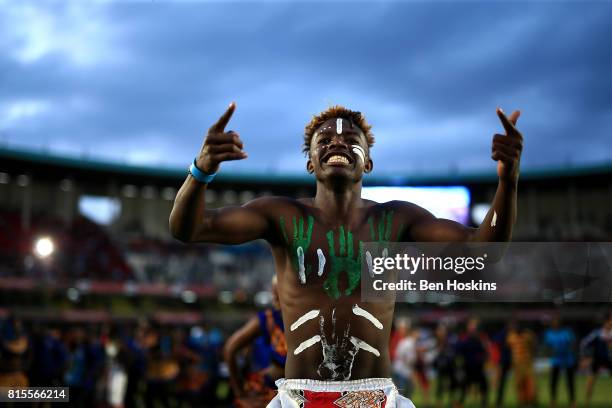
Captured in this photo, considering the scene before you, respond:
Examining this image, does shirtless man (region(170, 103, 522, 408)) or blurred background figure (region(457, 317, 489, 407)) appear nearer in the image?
shirtless man (region(170, 103, 522, 408))

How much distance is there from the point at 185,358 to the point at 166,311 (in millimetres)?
26186

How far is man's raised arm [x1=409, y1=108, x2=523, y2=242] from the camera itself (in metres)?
2.87

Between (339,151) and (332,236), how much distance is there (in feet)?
1.42

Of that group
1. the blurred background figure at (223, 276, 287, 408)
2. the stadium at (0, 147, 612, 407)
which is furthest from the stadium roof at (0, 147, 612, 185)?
the blurred background figure at (223, 276, 287, 408)

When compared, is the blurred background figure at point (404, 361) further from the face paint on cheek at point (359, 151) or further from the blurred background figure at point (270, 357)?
the face paint on cheek at point (359, 151)

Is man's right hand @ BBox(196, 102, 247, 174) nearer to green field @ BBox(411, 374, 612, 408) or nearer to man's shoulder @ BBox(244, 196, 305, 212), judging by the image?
man's shoulder @ BBox(244, 196, 305, 212)

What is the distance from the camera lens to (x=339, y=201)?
345 cm

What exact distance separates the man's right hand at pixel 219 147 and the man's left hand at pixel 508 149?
1.10m

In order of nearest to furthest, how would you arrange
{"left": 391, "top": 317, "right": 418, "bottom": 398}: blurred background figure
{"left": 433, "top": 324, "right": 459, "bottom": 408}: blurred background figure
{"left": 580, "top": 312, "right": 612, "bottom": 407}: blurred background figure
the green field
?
{"left": 580, "top": 312, "right": 612, "bottom": 407}: blurred background figure
the green field
{"left": 391, "top": 317, "right": 418, "bottom": 398}: blurred background figure
{"left": 433, "top": 324, "right": 459, "bottom": 408}: blurred background figure

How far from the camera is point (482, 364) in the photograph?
1295 cm

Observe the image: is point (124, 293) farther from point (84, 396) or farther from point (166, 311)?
point (84, 396)

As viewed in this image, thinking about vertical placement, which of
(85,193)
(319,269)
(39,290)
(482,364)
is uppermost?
(85,193)

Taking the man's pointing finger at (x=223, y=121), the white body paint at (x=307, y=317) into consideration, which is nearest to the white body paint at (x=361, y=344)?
the white body paint at (x=307, y=317)

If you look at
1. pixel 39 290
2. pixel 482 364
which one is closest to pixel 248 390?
pixel 482 364
